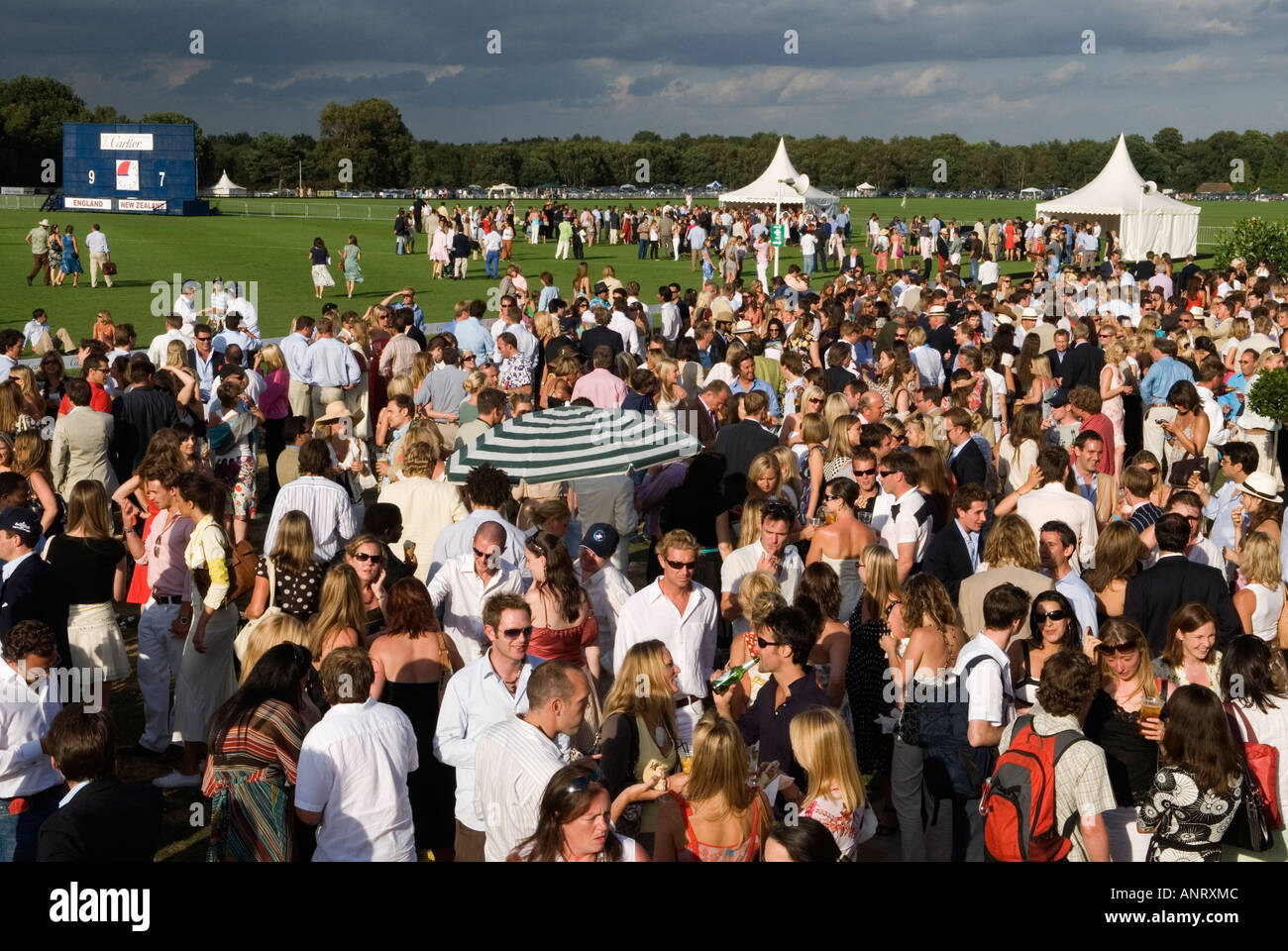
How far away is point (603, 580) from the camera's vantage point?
695cm

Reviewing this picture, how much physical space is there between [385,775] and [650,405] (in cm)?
663

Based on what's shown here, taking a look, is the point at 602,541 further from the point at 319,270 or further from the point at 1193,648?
the point at 319,270

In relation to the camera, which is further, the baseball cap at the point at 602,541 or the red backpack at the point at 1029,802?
the baseball cap at the point at 602,541

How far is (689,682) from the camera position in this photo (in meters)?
6.52

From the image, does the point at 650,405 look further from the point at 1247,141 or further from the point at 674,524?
the point at 1247,141

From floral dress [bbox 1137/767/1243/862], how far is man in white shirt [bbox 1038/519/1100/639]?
1.95 m

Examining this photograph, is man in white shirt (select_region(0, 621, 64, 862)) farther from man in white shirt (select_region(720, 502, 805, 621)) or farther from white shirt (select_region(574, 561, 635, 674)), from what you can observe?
man in white shirt (select_region(720, 502, 805, 621))

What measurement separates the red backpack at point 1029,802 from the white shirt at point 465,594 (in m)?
2.81

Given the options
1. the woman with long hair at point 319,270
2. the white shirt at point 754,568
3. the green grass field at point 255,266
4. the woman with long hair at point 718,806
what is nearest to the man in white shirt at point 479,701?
the woman with long hair at point 718,806

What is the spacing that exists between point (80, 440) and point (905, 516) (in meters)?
6.09

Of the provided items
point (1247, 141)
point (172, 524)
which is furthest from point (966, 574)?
point (1247, 141)

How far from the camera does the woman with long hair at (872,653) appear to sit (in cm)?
663

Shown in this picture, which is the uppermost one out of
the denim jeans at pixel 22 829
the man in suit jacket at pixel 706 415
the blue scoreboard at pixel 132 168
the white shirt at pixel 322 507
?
the blue scoreboard at pixel 132 168

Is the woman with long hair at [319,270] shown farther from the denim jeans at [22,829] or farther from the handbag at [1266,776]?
the handbag at [1266,776]
